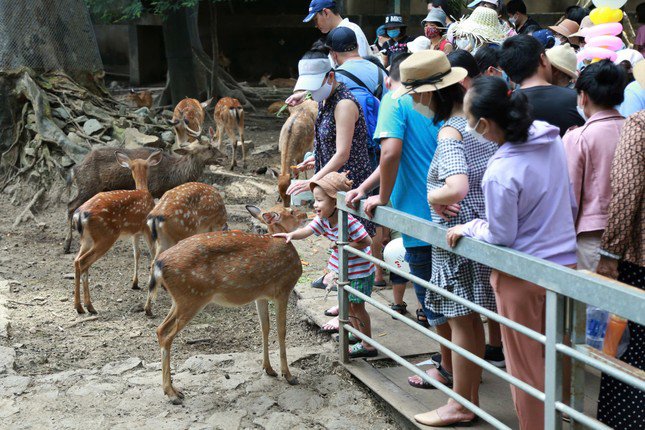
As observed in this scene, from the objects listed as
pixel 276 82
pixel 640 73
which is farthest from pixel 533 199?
pixel 276 82

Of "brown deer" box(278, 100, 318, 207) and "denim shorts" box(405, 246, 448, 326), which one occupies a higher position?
"denim shorts" box(405, 246, 448, 326)

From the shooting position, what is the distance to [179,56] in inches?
625

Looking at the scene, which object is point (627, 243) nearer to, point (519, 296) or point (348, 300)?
point (519, 296)

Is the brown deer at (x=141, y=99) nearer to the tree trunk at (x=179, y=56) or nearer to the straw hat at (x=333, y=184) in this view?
the tree trunk at (x=179, y=56)

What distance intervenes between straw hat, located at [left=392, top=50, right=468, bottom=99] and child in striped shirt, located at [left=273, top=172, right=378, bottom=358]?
0.98 metres


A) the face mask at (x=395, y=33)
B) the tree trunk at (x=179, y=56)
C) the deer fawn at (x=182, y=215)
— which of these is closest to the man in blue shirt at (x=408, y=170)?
the deer fawn at (x=182, y=215)

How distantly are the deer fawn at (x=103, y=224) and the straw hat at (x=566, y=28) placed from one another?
12.1ft

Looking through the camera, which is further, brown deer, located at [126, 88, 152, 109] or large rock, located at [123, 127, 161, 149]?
brown deer, located at [126, 88, 152, 109]

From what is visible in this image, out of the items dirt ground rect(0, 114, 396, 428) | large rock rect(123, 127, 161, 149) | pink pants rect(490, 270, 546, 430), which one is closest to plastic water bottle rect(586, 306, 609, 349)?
pink pants rect(490, 270, 546, 430)

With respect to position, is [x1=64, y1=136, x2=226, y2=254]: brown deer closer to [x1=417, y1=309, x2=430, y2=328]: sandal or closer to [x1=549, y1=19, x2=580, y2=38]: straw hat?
[x1=549, y1=19, x2=580, y2=38]: straw hat

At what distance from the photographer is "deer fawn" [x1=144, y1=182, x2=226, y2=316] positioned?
6664 millimetres

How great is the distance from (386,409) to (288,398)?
0.58 metres

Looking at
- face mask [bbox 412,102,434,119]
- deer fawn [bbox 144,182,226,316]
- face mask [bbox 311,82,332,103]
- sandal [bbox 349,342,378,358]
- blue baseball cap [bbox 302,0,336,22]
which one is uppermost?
blue baseball cap [bbox 302,0,336,22]

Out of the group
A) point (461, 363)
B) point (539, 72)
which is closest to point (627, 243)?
Result: point (461, 363)
